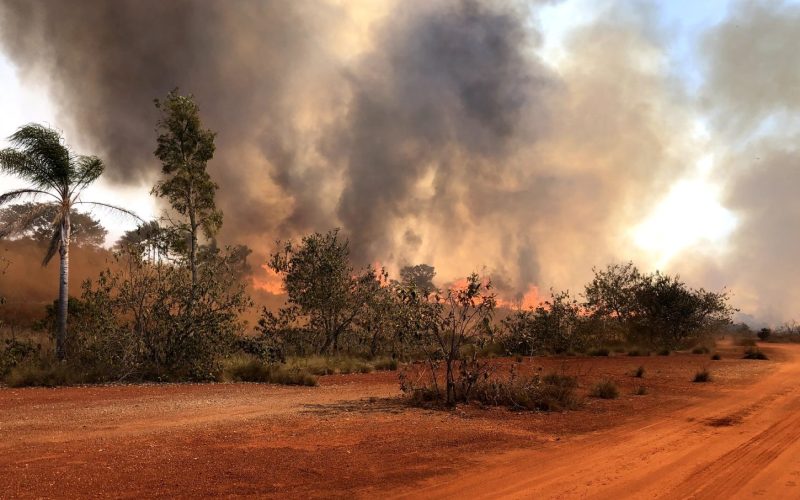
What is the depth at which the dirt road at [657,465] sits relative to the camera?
5750mm

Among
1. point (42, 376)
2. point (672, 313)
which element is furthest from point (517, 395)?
point (672, 313)

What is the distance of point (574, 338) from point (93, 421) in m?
29.2

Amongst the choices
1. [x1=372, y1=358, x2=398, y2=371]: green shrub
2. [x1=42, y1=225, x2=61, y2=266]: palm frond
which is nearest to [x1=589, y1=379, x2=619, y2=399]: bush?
[x1=372, y1=358, x2=398, y2=371]: green shrub

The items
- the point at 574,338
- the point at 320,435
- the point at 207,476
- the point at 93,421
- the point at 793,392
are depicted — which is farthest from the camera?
the point at 574,338

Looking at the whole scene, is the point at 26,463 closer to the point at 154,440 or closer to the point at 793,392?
the point at 154,440

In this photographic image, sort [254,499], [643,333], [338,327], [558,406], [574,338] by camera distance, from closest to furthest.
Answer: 1. [254,499]
2. [558,406]
3. [338,327]
4. [574,338]
5. [643,333]

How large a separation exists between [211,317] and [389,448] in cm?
1407

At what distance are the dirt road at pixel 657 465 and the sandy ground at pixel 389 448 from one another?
3 cm

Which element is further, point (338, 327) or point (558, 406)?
point (338, 327)

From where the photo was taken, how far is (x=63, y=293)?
63.7 ft

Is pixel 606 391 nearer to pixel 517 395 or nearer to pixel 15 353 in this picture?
pixel 517 395

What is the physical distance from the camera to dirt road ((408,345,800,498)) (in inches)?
226

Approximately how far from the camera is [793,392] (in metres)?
13.9

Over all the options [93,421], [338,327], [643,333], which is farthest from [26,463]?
[643,333]
